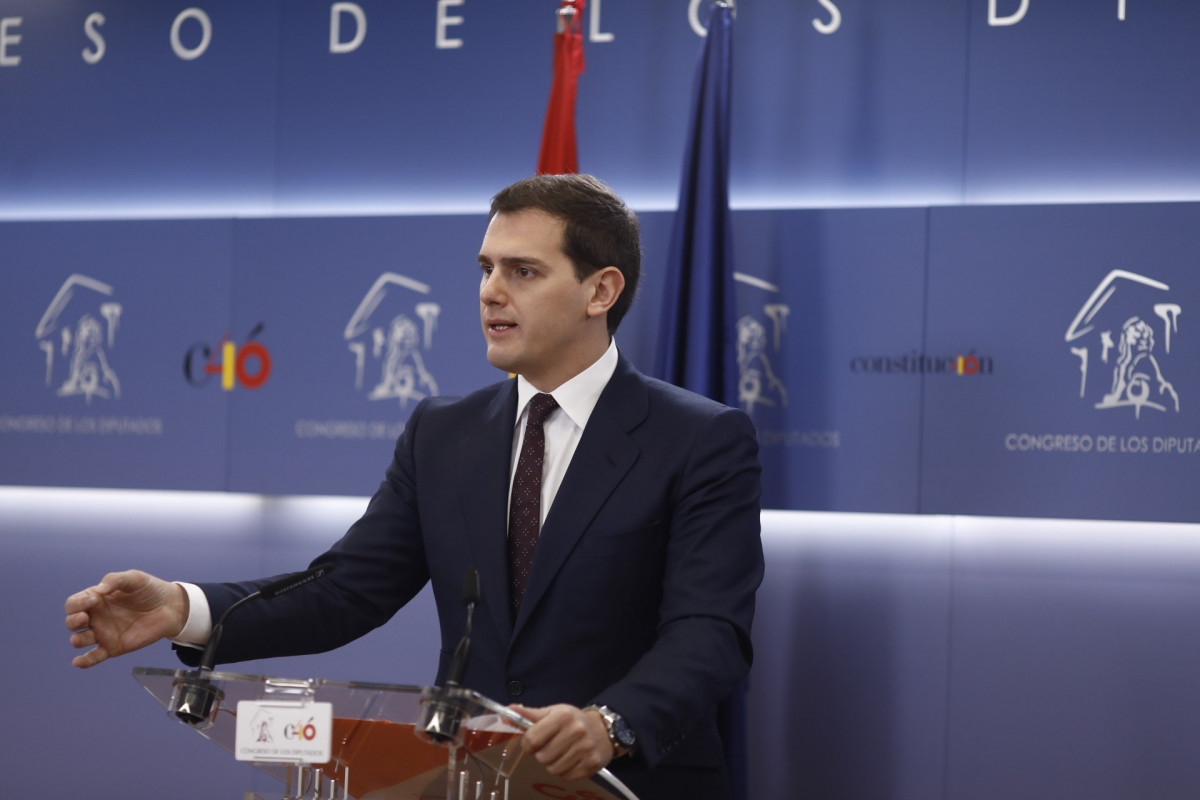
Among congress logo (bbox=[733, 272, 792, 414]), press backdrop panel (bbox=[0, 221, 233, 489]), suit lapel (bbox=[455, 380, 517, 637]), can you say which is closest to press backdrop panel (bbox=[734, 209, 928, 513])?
congress logo (bbox=[733, 272, 792, 414])

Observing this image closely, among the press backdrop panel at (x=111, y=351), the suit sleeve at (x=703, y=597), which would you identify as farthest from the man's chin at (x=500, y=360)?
the press backdrop panel at (x=111, y=351)

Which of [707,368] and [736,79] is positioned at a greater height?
[736,79]

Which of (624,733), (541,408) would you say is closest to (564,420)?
(541,408)

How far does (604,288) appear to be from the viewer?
91.4 inches

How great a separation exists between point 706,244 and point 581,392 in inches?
57.8

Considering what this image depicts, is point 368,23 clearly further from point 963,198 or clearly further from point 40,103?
point 963,198

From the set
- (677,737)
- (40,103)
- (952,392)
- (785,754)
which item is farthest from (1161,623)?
(40,103)

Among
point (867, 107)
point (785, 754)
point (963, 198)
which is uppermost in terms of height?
point (867, 107)

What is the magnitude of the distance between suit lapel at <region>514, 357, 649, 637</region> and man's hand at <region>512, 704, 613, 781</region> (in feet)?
1.79

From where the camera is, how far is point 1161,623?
3727mm

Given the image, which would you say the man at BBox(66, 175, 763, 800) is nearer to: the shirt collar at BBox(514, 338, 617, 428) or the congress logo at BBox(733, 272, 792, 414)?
Result: the shirt collar at BBox(514, 338, 617, 428)

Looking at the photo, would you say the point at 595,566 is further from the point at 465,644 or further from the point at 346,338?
the point at 346,338

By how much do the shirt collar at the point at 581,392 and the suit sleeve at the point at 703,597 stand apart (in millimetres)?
233

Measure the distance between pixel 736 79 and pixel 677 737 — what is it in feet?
8.84
